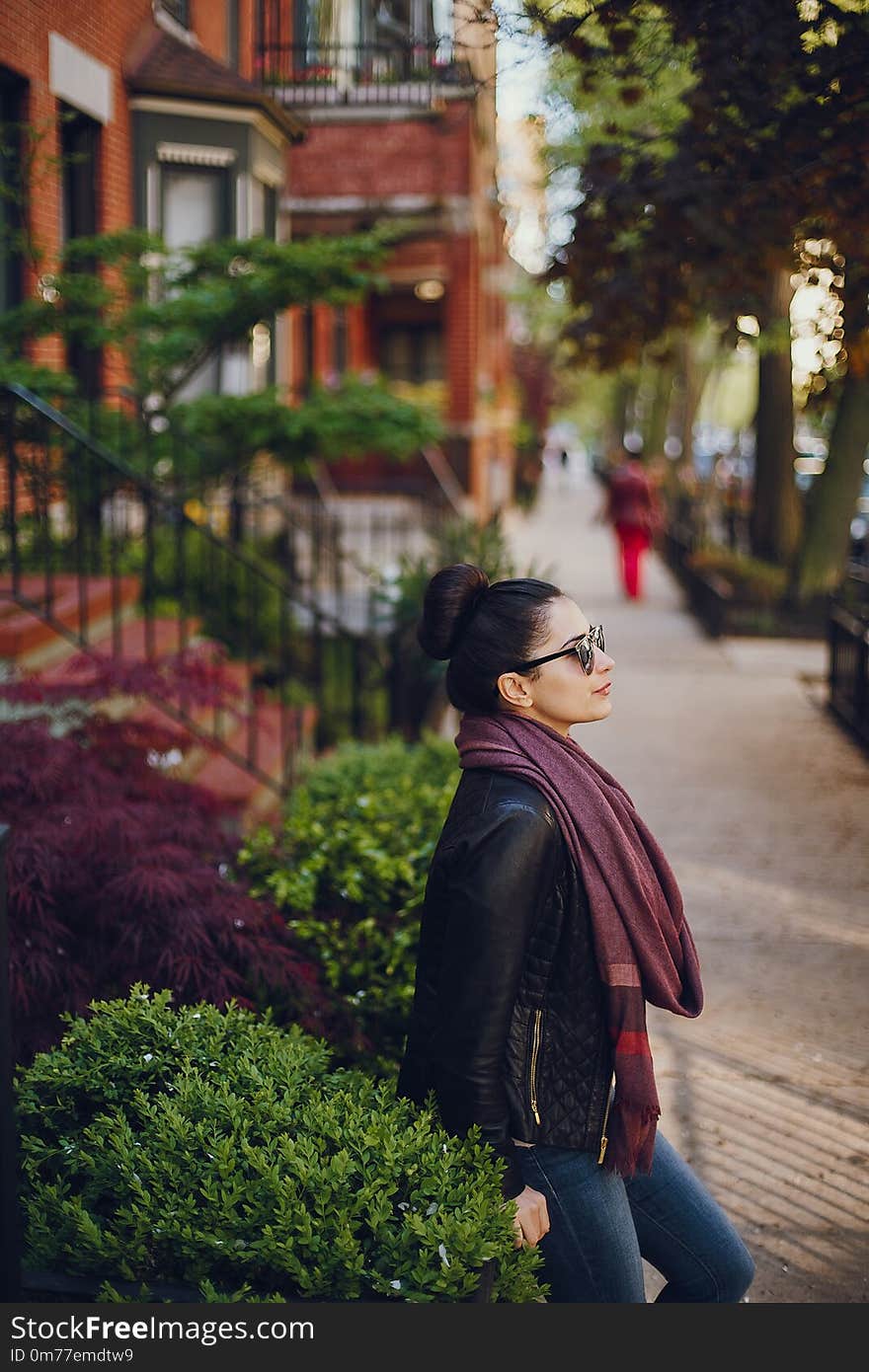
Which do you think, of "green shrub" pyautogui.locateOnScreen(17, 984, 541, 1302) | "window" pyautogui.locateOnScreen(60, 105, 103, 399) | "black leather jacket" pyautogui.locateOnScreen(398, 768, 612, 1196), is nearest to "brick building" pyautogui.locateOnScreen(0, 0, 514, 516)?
"window" pyautogui.locateOnScreen(60, 105, 103, 399)

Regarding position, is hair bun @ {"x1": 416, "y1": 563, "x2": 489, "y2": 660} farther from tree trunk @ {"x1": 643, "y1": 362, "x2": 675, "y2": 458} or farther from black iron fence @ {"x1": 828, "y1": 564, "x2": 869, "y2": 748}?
tree trunk @ {"x1": 643, "y1": 362, "x2": 675, "y2": 458}

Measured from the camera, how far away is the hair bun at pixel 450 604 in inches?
107

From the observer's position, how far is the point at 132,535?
9461 mm

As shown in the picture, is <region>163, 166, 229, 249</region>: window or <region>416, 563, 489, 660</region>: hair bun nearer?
<region>416, 563, 489, 660</region>: hair bun

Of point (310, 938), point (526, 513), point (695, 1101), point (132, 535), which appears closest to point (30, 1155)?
point (310, 938)

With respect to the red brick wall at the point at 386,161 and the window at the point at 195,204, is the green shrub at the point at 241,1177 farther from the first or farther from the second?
the red brick wall at the point at 386,161

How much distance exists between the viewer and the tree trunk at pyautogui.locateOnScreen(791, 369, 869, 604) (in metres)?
14.9

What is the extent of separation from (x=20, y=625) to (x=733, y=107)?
3.77 meters

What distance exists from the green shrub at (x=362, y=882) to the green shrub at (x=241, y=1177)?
103cm

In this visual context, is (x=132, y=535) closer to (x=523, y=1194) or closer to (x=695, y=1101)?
(x=695, y=1101)

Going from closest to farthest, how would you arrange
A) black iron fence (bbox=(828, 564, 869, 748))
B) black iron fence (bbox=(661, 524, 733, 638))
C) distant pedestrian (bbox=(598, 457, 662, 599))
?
black iron fence (bbox=(828, 564, 869, 748))
black iron fence (bbox=(661, 524, 733, 638))
distant pedestrian (bbox=(598, 457, 662, 599))

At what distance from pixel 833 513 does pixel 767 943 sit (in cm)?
1020

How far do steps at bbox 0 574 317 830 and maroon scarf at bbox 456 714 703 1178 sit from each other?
2.96 meters

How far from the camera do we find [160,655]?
752 centimetres
